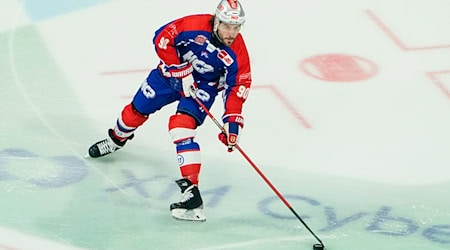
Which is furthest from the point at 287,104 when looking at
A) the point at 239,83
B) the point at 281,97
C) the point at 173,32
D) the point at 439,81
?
the point at 173,32

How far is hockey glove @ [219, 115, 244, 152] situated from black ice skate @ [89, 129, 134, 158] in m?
0.89

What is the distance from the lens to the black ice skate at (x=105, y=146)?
6.97 metres

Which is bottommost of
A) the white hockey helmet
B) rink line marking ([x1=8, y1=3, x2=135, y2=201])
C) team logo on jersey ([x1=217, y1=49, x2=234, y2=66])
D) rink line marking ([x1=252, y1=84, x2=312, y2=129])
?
rink line marking ([x1=8, y1=3, x2=135, y2=201])

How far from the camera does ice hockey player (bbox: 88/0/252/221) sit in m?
6.26

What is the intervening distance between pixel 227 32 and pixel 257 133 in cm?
130

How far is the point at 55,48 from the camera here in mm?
8453

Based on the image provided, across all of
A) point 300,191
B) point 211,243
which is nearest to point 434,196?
point 300,191

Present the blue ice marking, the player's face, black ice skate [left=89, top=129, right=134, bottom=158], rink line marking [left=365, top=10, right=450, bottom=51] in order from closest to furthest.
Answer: the player's face → black ice skate [left=89, top=129, right=134, bottom=158] → rink line marking [left=365, top=10, right=450, bottom=51] → the blue ice marking

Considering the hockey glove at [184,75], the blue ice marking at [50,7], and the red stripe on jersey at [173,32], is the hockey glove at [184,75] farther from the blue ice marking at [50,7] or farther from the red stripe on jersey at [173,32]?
the blue ice marking at [50,7]

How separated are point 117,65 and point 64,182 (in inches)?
64.9

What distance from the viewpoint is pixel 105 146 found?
6.97 metres

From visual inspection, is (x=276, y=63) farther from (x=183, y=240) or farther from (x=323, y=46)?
(x=183, y=240)

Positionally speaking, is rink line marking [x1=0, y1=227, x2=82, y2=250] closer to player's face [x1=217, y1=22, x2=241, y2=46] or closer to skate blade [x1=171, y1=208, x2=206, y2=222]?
skate blade [x1=171, y1=208, x2=206, y2=222]

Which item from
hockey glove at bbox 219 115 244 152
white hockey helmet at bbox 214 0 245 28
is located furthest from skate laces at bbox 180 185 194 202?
white hockey helmet at bbox 214 0 245 28
